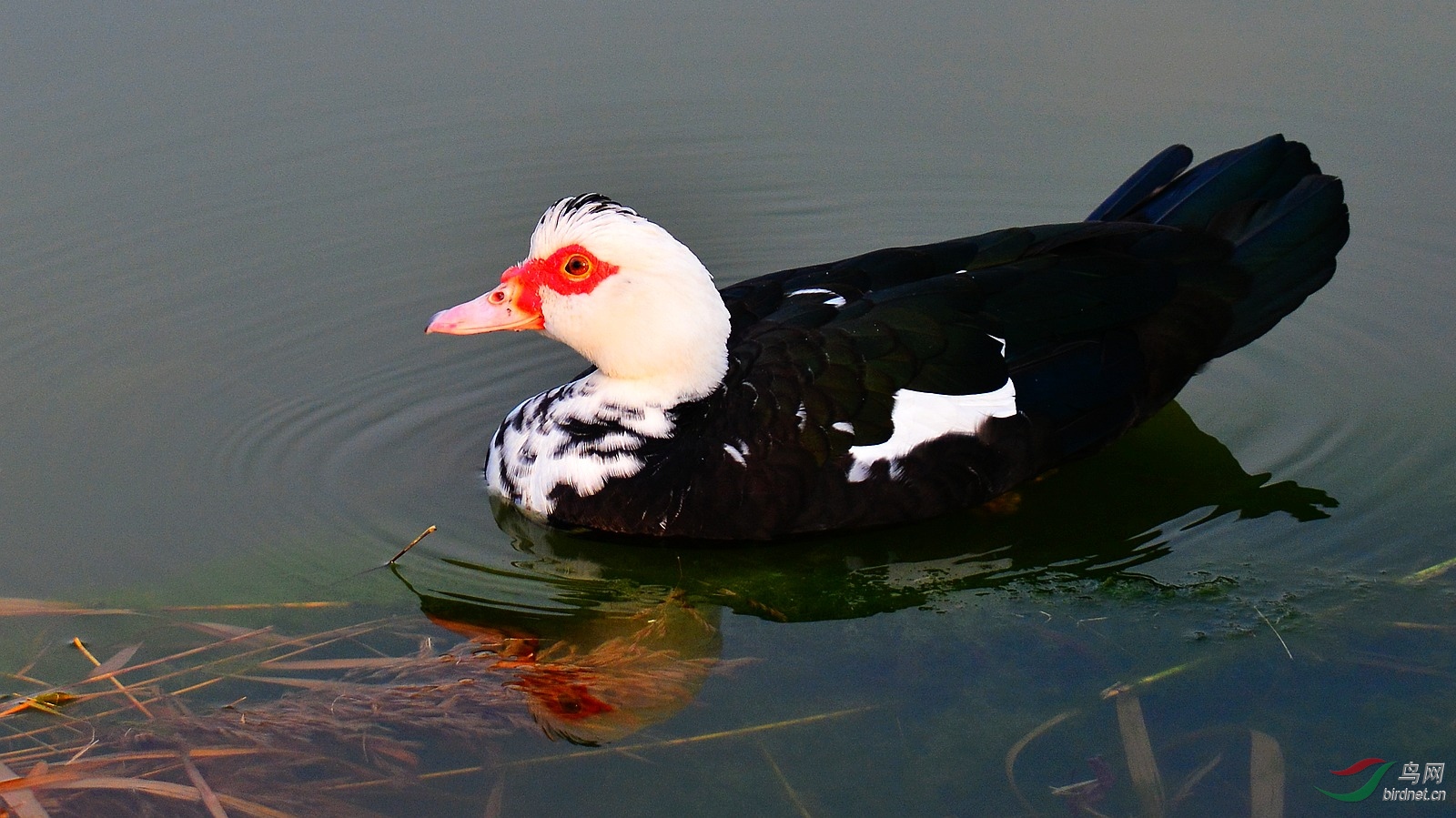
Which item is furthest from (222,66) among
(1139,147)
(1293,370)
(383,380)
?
(1293,370)

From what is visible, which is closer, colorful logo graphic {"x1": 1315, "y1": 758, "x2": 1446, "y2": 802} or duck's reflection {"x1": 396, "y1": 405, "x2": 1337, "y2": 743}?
colorful logo graphic {"x1": 1315, "y1": 758, "x2": 1446, "y2": 802}

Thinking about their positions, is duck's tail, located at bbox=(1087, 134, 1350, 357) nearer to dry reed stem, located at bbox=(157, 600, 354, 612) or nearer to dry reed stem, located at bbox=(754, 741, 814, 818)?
dry reed stem, located at bbox=(754, 741, 814, 818)

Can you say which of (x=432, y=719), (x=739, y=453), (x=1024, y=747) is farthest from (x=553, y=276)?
(x=1024, y=747)

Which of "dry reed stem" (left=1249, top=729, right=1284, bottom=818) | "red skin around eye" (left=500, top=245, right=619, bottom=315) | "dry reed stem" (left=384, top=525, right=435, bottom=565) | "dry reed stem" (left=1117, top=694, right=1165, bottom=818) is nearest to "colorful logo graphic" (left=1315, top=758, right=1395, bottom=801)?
"dry reed stem" (left=1249, top=729, right=1284, bottom=818)

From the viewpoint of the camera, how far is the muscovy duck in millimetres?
5367

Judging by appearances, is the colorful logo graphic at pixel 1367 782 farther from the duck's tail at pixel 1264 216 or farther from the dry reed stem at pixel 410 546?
the dry reed stem at pixel 410 546

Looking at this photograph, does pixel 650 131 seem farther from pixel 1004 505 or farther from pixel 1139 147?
pixel 1004 505

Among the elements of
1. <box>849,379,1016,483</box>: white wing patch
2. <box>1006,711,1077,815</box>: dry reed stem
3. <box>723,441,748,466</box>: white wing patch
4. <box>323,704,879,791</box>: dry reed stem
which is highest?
<box>849,379,1016,483</box>: white wing patch

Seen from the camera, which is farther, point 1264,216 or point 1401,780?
point 1264,216

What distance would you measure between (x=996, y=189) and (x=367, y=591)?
13.0 feet

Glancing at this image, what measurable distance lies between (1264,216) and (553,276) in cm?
276

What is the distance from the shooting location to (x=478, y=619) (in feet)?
16.8

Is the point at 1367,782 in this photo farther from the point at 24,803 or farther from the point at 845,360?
the point at 24,803

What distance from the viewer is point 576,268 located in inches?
215
